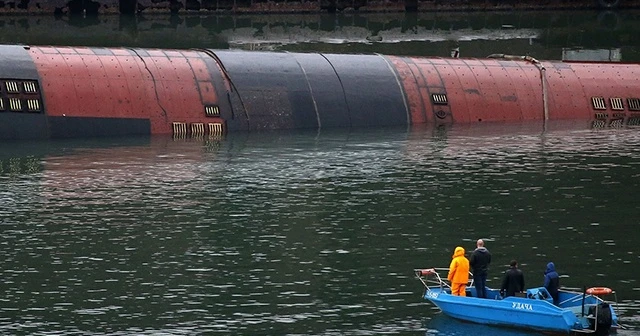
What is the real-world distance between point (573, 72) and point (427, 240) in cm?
4741

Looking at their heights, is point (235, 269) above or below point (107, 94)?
below

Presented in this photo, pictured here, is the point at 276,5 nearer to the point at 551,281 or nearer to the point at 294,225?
the point at 294,225

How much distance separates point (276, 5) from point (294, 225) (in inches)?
4638

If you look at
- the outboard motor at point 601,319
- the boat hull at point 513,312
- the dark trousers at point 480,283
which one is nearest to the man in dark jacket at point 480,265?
the dark trousers at point 480,283

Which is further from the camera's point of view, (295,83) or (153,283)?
(295,83)

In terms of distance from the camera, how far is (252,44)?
144875 millimetres

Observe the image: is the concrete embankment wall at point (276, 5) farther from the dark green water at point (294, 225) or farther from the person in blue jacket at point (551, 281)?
the person in blue jacket at point (551, 281)

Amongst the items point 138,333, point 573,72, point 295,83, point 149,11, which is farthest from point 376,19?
point 138,333

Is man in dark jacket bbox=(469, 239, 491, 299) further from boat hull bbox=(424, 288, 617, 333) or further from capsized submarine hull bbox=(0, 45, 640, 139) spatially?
capsized submarine hull bbox=(0, 45, 640, 139)

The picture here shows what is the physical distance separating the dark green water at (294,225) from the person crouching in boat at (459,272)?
127cm

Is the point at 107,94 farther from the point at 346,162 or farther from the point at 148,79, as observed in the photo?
the point at 346,162

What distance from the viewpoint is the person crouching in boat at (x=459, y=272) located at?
4675 centimetres

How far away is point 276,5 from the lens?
179 metres

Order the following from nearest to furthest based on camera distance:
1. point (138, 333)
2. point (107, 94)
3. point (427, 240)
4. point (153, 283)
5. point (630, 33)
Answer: point (138, 333) < point (153, 283) < point (427, 240) < point (107, 94) < point (630, 33)
